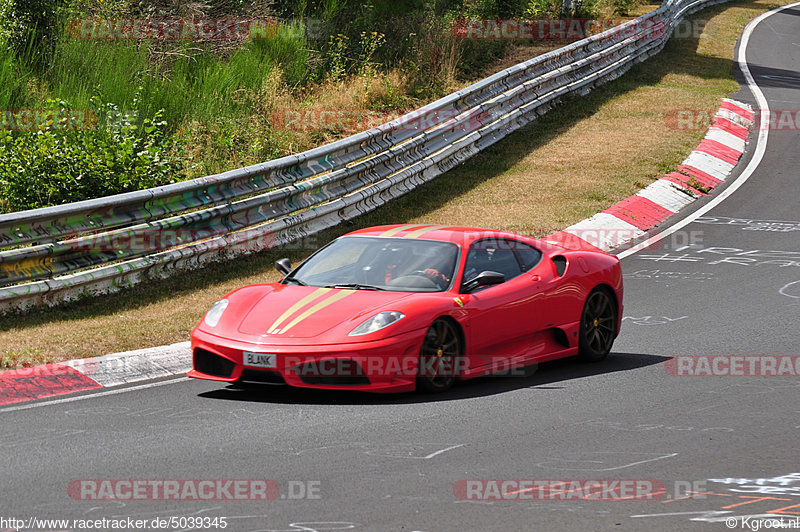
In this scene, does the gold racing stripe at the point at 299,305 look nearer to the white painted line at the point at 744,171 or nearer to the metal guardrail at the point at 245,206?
the metal guardrail at the point at 245,206

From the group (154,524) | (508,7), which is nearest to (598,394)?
(154,524)

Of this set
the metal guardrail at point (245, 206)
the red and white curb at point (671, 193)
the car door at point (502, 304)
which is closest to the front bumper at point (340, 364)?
the car door at point (502, 304)

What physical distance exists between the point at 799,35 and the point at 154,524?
122ft

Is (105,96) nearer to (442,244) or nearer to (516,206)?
(516,206)

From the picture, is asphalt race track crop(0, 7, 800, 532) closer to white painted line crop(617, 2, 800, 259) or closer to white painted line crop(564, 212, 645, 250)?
white painted line crop(564, 212, 645, 250)

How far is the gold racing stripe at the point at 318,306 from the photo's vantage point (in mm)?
7836

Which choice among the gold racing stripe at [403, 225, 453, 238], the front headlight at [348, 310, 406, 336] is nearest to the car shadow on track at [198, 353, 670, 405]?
the front headlight at [348, 310, 406, 336]

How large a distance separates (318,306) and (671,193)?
33.2 feet

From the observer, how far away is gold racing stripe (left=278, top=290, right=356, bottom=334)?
784 centimetres

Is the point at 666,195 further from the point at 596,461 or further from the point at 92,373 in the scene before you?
the point at 596,461

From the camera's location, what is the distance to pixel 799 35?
3781 centimetres

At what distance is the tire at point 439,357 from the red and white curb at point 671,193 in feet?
20.3

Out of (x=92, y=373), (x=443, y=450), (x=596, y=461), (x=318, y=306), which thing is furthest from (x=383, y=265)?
(x=596, y=461)

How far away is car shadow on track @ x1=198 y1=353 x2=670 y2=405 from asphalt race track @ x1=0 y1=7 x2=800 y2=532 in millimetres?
29
